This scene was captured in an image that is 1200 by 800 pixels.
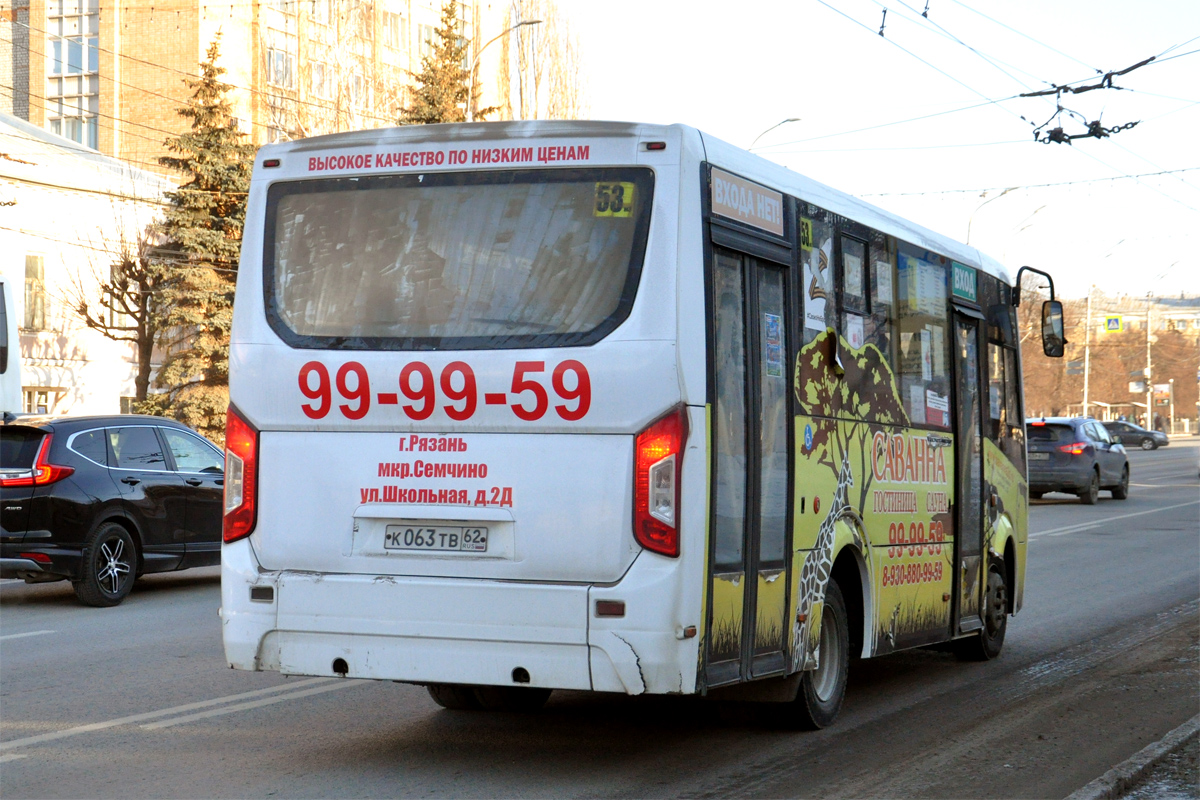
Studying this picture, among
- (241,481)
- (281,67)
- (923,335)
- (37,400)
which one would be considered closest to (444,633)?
(241,481)

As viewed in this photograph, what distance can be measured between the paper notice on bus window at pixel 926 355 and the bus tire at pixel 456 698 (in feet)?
11.0

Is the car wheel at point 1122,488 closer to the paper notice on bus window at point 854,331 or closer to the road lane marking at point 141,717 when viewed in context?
the paper notice on bus window at point 854,331

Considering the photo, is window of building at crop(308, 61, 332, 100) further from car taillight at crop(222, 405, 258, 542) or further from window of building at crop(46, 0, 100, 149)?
car taillight at crop(222, 405, 258, 542)

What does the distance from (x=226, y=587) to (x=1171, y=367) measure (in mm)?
115947

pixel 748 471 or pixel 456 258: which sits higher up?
pixel 456 258

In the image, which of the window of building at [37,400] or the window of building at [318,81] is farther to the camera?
the window of building at [318,81]

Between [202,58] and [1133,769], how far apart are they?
51379mm

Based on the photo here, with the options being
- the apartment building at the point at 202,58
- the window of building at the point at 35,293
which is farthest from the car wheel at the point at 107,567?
the apartment building at the point at 202,58

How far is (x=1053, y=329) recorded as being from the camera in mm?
10836

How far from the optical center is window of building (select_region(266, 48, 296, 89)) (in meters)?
46.1

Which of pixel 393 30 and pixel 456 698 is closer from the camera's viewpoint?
pixel 456 698

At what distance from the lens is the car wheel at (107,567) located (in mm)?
12547

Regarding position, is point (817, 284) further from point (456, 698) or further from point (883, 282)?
point (456, 698)

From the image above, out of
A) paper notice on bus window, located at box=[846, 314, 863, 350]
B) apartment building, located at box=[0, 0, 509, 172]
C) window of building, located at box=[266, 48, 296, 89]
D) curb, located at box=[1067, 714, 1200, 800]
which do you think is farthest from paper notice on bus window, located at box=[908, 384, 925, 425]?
window of building, located at box=[266, 48, 296, 89]
